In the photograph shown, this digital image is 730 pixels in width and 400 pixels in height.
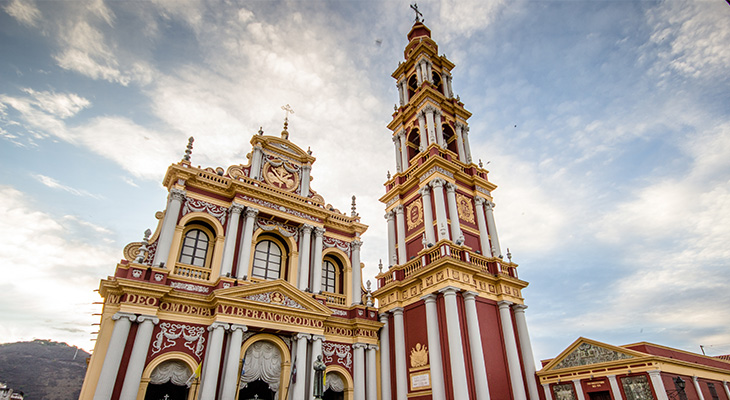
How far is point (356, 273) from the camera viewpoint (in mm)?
19578

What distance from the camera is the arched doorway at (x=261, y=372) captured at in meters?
14.6

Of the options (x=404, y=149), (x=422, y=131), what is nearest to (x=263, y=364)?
(x=404, y=149)

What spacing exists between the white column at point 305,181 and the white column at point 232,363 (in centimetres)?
774

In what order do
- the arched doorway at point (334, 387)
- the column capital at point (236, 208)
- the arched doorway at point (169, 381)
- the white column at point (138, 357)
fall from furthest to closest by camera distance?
the column capital at point (236, 208) → the arched doorway at point (334, 387) → the arched doorway at point (169, 381) → the white column at point (138, 357)

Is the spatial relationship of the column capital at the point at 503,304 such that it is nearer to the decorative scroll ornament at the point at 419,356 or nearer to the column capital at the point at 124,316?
the decorative scroll ornament at the point at 419,356

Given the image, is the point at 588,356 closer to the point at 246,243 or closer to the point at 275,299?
the point at 275,299

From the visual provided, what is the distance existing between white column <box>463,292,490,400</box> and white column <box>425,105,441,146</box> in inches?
348

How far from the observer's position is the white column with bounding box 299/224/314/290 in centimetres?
1725

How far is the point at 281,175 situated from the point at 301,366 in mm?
9345

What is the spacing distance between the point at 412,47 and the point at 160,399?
24.6m

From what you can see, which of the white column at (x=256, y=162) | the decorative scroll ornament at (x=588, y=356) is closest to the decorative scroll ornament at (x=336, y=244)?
the white column at (x=256, y=162)

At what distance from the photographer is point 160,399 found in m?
13.1

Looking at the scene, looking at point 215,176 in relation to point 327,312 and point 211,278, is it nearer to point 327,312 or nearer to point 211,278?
point 211,278

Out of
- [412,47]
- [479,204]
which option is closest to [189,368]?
[479,204]
